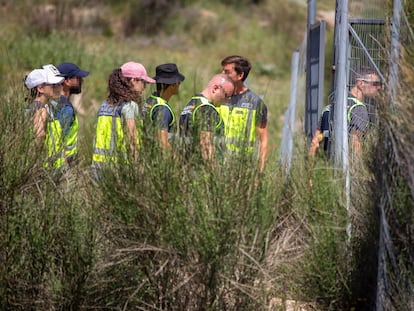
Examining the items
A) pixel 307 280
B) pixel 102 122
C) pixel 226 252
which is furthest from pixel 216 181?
pixel 102 122

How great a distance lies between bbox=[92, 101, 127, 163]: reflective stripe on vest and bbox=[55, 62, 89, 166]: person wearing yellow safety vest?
24 centimetres

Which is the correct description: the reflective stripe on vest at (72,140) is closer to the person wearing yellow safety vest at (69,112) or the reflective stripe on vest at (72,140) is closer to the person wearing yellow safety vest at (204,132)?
the person wearing yellow safety vest at (69,112)

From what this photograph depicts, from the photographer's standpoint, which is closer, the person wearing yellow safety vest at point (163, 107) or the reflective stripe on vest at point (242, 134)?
the reflective stripe on vest at point (242, 134)

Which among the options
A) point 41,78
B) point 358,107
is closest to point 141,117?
point 41,78

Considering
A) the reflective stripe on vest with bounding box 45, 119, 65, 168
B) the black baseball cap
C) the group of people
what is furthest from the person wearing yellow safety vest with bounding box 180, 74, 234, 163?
the black baseball cap

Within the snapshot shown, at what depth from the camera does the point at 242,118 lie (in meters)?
6.47

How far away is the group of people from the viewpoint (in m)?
6.29

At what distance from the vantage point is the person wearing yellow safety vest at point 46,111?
694 cm

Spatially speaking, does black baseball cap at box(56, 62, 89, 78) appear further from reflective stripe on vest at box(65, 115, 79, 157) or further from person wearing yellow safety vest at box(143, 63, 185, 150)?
person wearing yellow safety vest at box(143, 63, 185, 150)

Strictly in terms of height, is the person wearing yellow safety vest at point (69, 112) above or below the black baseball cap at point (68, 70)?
below

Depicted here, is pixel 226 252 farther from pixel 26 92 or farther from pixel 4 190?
pixel 26 92

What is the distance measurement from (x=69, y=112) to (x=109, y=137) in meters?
1.00

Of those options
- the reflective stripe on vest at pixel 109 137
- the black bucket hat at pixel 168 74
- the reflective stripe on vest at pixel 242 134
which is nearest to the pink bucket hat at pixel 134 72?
the reflective stripe on vest at pixel 109 137

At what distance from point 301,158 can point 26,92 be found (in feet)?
6.69
